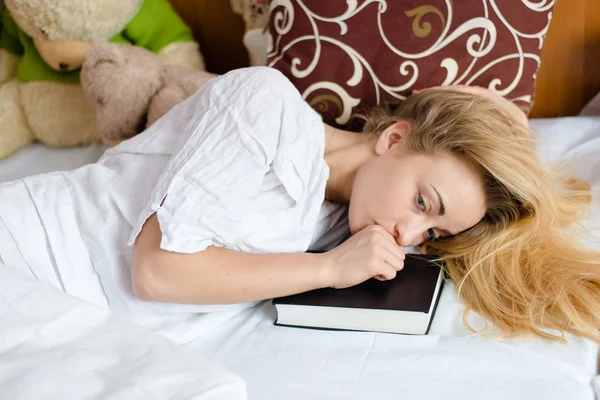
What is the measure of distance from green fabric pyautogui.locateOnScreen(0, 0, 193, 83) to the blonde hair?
72cm

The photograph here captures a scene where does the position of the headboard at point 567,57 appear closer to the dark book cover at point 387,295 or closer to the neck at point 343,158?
the neck at point 343,158

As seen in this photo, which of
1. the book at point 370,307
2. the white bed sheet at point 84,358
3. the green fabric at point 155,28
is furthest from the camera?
the green fabric at point 155,28

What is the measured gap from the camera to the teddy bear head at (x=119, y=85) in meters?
1.37

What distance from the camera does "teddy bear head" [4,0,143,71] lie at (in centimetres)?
140

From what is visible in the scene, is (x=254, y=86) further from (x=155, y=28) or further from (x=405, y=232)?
(x=155, y=28)

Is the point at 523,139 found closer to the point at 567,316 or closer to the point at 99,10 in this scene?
the point at 567,316

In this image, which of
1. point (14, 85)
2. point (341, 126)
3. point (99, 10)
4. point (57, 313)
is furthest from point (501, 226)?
point (14, 85)

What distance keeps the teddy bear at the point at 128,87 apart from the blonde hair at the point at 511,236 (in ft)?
1.69

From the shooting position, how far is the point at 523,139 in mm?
1085

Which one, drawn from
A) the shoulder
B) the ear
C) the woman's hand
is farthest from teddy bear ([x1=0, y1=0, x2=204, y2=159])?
the woman's hand

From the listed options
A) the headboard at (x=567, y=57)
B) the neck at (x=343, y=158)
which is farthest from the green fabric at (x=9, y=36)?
the neck at (x=343, y=158)

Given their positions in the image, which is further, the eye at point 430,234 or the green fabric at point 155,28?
the green fabric at point 155,28

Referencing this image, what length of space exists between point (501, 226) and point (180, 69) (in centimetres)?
75

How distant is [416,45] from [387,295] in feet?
1.81
